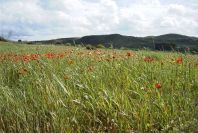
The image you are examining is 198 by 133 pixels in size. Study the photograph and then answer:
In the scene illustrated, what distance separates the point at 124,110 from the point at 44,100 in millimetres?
1190

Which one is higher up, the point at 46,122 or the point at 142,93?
the point at 142,93

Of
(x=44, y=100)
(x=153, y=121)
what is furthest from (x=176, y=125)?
(x=44, y=100)

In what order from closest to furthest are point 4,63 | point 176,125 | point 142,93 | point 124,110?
→ point 176,125 → point 124,110 → point 142,93 → point 4,63

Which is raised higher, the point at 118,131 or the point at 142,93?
the point at 142,93

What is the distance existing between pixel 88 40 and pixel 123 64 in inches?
4155

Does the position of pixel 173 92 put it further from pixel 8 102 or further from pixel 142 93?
pixel 8 102

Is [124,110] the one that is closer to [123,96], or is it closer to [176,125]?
[123,96]

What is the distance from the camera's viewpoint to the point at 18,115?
4.95 metres

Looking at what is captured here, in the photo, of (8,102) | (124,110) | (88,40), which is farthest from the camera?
(88,40)

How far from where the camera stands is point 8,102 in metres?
5.42

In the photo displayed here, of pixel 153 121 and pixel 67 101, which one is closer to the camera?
pixel 153 121

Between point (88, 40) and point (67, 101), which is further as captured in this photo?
point (88, 40)

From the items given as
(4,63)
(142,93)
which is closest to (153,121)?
(142,93)

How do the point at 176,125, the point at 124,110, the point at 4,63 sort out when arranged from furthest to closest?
the point at 4,63, the point at 124,110, the point at 176,125
